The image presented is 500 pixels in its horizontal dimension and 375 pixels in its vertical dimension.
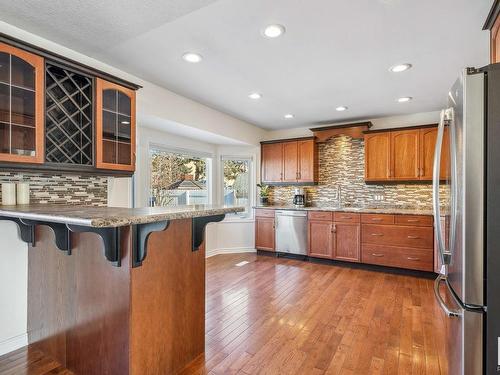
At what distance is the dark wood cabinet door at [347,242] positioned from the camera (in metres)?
4.28

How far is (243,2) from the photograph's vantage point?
5.95 feet

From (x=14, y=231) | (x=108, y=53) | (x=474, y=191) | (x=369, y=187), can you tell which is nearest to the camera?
(x=474, y=191)

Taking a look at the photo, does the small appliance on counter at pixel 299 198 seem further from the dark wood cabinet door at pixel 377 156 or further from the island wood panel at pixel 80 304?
the island wood panel at pixel 80 304

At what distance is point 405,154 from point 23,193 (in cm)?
467

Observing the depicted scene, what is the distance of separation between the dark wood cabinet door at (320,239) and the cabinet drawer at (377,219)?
526mm

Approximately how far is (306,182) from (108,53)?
368 cm

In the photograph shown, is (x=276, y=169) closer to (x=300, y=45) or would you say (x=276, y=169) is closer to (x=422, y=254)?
(x=422, y=254)

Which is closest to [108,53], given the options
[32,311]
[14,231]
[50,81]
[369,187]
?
[50,81]

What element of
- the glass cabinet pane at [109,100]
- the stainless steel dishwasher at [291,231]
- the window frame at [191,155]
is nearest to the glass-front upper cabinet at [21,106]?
the glass cabinet pane at [109,100]

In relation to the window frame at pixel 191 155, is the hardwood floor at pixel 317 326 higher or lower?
lower

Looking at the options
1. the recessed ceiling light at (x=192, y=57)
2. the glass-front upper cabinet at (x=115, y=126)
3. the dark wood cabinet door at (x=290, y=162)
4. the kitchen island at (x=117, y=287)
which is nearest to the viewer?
the kitchen island at (x=117, y=287)

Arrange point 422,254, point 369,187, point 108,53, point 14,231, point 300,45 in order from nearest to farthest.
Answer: point 14,231
point 300,45
point 108,53
point 422,254
point 369,187

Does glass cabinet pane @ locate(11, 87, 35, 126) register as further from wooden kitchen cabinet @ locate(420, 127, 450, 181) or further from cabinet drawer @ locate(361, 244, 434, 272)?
wooden kitchen cabinet @ locate(420, 127, 450, 181)

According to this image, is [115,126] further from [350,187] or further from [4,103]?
[350,187]
